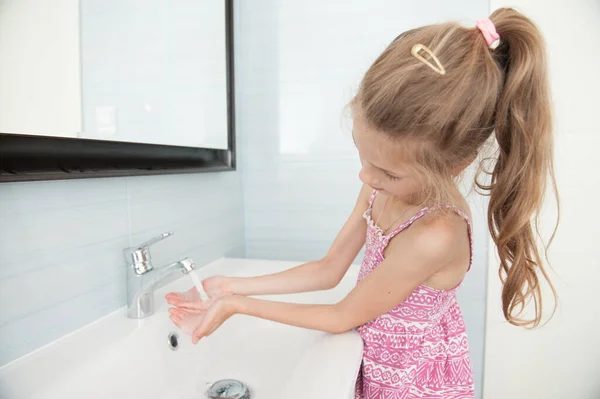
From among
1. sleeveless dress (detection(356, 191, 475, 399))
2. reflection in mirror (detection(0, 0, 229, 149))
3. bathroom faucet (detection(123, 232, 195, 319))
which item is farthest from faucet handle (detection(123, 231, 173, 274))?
sleeveless dress (detection(356, 191, 475, 399))

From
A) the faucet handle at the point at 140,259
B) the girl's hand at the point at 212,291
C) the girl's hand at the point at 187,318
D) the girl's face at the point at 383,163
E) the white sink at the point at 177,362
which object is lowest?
the white sink at the point at 177,362

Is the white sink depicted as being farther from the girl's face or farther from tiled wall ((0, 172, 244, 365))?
the girl's face

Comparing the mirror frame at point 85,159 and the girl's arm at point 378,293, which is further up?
the mirror frame at point 85,159

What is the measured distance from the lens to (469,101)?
0.65 m

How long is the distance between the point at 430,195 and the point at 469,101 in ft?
0.60

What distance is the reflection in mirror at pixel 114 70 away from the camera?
2.01 ft

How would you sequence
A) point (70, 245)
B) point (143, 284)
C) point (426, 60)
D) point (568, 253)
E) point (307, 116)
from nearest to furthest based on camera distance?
point (426, 60) < point (70, 245) < point (143, 284) < point (568, 253) < point (307, 116)

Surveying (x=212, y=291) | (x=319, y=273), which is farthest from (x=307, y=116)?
(x=212, y=291)

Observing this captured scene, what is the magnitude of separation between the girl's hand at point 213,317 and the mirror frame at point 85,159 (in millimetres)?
308

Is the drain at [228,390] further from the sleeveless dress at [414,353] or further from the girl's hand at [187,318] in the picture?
the sleeveless dress at [414,353]

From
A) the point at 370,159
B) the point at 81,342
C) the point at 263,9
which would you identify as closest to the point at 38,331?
the point at 81,342

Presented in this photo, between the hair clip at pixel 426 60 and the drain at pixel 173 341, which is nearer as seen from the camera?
the hair clip at pixel 426 60

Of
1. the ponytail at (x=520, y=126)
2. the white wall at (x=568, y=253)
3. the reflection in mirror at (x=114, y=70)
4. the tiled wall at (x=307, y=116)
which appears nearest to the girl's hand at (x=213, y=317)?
the reflection in mirror at (x=114, y=70)

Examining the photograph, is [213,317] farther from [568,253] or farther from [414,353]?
[568,253]
